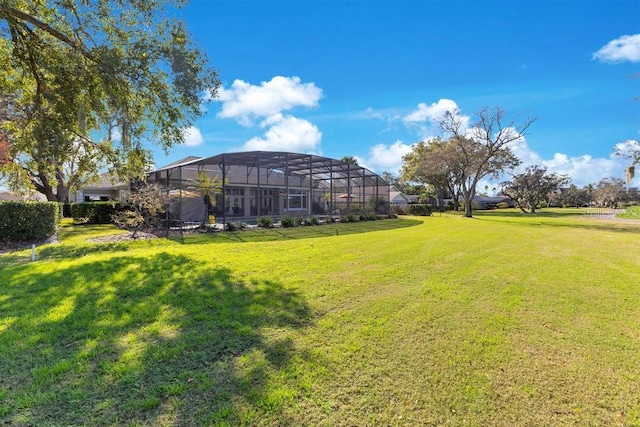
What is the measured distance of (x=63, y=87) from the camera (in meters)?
8.13

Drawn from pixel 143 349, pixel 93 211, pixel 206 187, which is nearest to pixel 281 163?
pixel 206 187

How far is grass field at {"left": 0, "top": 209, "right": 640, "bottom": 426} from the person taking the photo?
2236 mm

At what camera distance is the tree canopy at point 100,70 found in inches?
296

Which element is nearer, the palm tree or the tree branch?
the tree branch

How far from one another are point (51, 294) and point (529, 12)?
14.3 metres

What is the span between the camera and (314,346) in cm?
311

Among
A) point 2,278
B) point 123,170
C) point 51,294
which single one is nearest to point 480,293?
point 51,294

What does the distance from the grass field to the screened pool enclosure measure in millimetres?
10533

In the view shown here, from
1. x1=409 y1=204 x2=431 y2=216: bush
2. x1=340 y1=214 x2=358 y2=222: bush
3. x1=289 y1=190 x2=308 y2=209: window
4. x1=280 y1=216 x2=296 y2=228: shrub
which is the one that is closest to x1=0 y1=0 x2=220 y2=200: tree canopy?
x1=280 y1=216 x2=296 y2=228: shrub

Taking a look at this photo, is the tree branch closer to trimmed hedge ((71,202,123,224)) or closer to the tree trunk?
trimmed hedge ((71,202,123,224))

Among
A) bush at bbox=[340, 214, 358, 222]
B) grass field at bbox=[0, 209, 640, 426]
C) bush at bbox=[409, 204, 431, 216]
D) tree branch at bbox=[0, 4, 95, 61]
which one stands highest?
tree branch at bbox=[0, 4, 95, 61]

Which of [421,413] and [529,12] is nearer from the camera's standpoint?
[421,413]

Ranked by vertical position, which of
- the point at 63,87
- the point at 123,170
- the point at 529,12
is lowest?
the point at 123,170

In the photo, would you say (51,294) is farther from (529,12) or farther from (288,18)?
(529,12)
